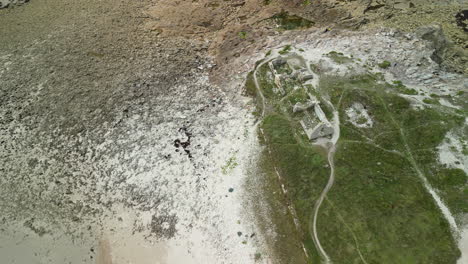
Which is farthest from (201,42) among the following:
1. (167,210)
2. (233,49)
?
(167,210)

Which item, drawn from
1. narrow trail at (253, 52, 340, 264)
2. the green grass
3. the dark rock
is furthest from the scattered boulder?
narrow trail at (253, 52, 340, 264)

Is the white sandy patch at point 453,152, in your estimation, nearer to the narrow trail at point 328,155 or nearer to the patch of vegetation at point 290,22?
the narrow trail at point 328,155

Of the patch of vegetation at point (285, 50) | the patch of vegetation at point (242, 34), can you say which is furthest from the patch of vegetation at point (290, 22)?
the patch of vegetation at point (242, 34)

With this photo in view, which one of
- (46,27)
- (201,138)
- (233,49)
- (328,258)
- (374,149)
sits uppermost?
(46,27)

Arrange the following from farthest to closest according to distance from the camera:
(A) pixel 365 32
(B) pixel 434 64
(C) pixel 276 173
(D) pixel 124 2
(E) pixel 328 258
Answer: (D) pixel 124 2
(A) pixel 365 32
(B) pixel 434 64
(C) pixel 276 173
(E) pixel 328 258

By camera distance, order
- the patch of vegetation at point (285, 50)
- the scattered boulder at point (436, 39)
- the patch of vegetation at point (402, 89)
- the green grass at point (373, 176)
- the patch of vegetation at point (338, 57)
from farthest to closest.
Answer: the patch of vegetation at point (285, 50) → the patch of vegetation at point (338, 57) → the scattered boulder at point (436, 39) → the patch of vegetation at point (402, 89) → the green grass at point (373, 176)

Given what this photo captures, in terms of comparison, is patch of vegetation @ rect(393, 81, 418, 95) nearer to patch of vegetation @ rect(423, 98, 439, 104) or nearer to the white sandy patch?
patch of vegetation @ rect(423, 98, 439, 104)

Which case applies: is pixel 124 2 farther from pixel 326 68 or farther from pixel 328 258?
pixel 328 258
